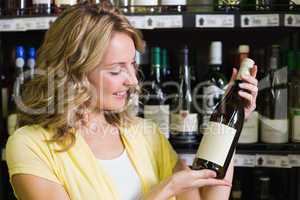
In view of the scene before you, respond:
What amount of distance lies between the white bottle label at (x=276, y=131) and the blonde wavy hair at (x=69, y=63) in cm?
49

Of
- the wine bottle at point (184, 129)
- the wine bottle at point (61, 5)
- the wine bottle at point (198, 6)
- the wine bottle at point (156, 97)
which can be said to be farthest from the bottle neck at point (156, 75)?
the wine bottle at point (61, 5)

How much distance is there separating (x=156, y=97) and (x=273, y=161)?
43 cm

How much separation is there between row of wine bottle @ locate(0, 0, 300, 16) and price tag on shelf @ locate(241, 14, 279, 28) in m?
0.04

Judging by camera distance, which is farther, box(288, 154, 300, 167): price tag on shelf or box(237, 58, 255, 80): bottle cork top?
box(288, 154, 300, 167): price tag on shelf

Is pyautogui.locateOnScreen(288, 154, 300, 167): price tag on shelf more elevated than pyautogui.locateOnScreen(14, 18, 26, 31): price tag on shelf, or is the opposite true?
pyautogui.locateOnScreen(14, 18, 26, 31): price tag on shelf

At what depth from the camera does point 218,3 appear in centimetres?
124

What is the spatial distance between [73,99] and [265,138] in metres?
0.59

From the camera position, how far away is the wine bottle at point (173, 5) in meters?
1.19

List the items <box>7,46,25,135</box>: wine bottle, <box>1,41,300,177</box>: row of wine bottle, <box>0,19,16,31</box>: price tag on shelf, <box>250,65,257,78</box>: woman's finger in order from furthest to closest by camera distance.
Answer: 1. <box>7,46,25,135</box>: wine bottle
2. <box>0,19,16,31</box>: price tag on shelf
3. <box>1,41,300,177</box>: row of wine bottle
4. <box>250,65,257,78</box>: woman's finger

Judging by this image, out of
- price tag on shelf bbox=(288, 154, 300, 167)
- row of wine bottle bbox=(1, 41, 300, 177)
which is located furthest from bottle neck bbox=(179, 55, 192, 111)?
price tag on shelf bbox=(288, 154, 300, 167)

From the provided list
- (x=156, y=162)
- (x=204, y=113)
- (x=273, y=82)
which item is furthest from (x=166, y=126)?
(x=273, y=82)

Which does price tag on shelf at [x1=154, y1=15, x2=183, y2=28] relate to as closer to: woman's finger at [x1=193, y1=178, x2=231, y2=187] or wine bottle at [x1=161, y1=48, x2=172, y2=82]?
wine bottle at [x1=161, y1=48, x2=172, y2=82]

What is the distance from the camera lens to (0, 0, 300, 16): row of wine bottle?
1.20 meters

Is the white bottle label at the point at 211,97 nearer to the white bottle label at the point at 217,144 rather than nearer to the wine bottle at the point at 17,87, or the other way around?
the white bottle label at the point at 217,144
